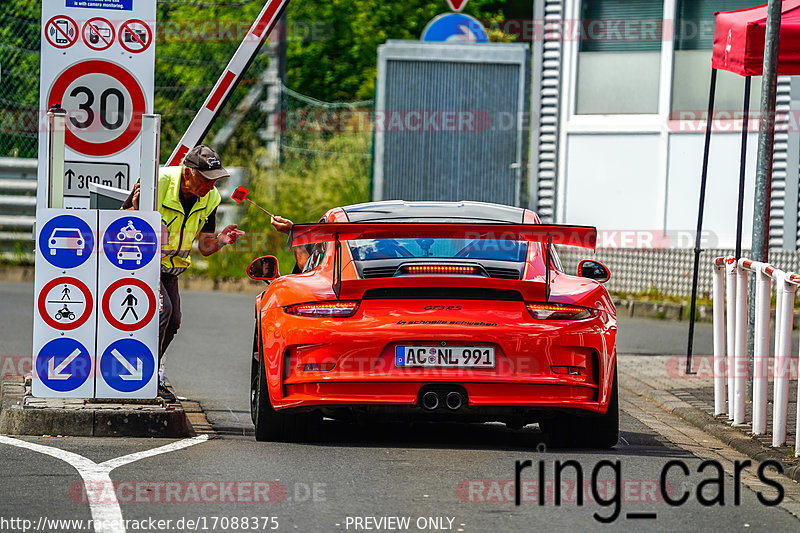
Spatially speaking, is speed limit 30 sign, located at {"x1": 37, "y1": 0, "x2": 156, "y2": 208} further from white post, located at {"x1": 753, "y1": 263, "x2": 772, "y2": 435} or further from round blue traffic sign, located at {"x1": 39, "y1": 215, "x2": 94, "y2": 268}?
white post, located at {"x1": 753, "y1": 263, "x2": 772, "y2": 435}

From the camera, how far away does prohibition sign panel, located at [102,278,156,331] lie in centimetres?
896

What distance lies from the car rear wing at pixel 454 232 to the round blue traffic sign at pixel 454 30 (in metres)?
Answer: 17.1

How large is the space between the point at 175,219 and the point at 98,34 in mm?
1201

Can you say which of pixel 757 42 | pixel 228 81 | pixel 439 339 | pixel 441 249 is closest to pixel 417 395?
pixel 439 339

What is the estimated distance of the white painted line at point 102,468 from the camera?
250 inches

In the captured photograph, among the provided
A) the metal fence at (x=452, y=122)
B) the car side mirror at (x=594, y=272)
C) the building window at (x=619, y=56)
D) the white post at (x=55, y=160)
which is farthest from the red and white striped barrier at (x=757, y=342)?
the metal fence at (x=452, y=122)

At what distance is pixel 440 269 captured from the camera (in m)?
8.38

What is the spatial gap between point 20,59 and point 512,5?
31.8m

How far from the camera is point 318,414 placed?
8.62m

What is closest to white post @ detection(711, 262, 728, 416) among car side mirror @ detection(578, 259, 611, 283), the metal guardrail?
car side mirror @ detection(578, 259, 611, 283)

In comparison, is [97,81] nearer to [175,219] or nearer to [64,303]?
[175,219]

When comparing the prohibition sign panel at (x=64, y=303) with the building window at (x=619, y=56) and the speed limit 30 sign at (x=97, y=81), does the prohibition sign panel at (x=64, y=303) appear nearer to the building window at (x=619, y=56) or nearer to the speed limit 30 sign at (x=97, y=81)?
the speed limit 30 sign at (x=97, y=81)

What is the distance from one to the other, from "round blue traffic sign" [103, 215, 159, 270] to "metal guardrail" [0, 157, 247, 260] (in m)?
13.2

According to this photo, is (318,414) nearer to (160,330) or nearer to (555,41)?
(160,330)
